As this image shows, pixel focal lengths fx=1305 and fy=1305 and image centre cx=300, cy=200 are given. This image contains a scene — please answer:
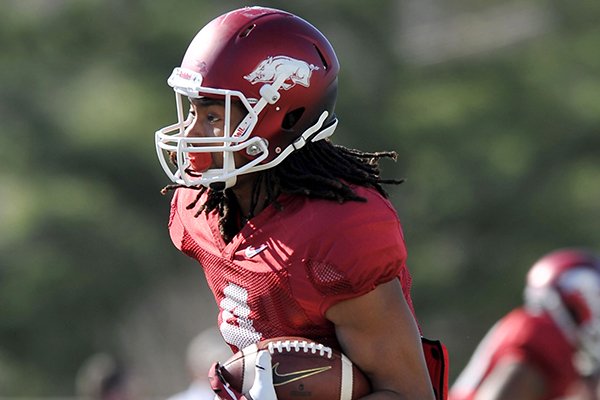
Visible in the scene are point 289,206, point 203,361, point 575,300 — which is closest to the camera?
point 289,206

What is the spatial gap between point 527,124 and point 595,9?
1.89 meters

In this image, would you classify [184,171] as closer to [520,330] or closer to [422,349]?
[422,349]

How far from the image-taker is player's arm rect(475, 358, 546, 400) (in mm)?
Answer: 5074

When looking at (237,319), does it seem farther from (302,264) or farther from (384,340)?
(384,340)

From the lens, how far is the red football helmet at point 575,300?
533cm

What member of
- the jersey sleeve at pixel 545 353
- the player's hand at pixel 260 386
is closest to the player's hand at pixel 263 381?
the player's hand at pixel 260 386

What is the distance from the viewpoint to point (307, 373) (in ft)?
9.30

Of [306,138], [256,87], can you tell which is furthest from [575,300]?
[256,87]

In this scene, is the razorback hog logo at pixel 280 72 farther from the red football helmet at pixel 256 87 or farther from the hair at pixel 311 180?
the hair at pixel 311 180

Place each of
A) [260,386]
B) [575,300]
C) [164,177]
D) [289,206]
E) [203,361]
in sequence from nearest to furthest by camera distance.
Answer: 1. [260,386]
2. [289,206]
3. [575,300]
4. [203,361]
5. [164,177]

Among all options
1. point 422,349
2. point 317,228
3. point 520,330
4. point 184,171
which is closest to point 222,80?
point 184,171

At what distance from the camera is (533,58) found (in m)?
13.7

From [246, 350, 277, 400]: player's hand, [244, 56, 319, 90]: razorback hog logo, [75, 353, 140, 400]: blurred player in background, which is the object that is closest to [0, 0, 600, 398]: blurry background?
[75, 353, 140, 400]: blurred player in background

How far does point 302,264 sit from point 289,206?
0.59 feet
